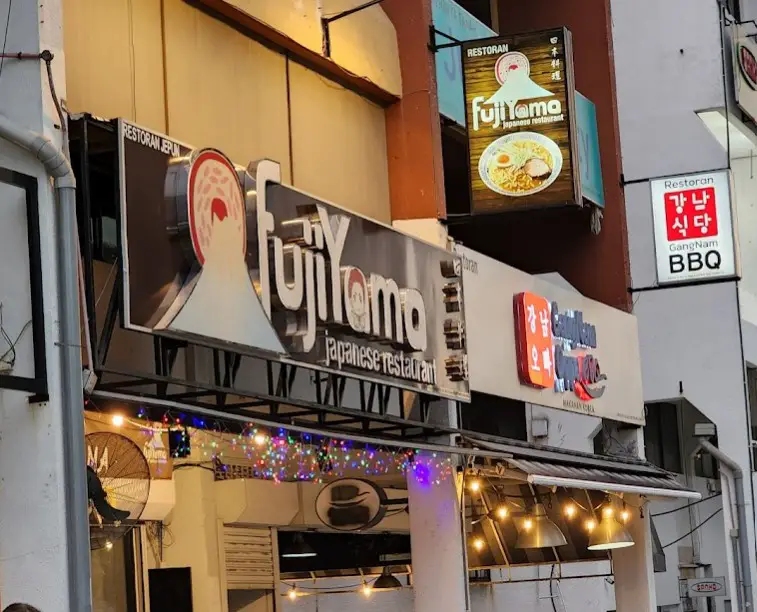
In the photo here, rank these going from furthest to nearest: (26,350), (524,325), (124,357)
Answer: (524,325) < (124,357) < (26,350)

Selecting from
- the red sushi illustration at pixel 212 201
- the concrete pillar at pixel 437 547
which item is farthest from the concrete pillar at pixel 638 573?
the red sushi illustration at pixel 212 201

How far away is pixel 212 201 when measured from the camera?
31.3 ft

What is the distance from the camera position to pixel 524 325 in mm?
14930

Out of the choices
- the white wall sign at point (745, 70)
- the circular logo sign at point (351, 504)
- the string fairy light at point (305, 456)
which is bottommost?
the circular logo sign at point (351, 504)

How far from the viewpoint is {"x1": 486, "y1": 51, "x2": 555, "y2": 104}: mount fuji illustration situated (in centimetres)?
1504

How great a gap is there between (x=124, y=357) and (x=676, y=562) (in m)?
20.1

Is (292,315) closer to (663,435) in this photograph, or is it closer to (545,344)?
(545,344)

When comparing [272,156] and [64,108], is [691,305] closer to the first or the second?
[272,156]

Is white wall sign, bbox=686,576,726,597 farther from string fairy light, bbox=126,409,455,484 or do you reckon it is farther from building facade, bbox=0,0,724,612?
string fairy light, bbox=126,409,455,484

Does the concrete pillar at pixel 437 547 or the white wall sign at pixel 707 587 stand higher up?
the concrete pillar at pixel 437 547

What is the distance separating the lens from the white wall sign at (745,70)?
27.0 m

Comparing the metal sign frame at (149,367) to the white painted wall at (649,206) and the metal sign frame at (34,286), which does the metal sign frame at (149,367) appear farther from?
the white painted wall at (649,206)

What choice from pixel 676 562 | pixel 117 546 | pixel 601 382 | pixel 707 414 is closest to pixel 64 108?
pixel 117 546

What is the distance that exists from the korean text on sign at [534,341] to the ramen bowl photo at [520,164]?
44.6 inches
